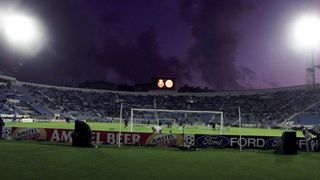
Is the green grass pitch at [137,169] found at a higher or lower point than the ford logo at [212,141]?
lower

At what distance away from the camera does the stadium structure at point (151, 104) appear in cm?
10431

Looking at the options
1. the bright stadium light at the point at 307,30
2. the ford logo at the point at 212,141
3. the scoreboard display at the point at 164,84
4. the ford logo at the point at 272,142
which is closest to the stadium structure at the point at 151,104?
the scoreboard display at the point at 164,84

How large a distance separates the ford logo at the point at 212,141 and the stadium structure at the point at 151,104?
55.3 meters

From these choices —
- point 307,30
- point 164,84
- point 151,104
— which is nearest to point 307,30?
point 307,30

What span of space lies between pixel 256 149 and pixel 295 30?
80.2ft

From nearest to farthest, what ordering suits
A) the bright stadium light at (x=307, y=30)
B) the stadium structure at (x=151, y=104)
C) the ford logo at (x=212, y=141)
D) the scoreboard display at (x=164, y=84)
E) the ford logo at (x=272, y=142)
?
the ford logo at (x=272, y=142)
the ford logo at (x=212, y=141)
the bright stadium light at (x=307, y=30)
the scoreboard display at (x=164, y=84)
the stadium structure at (x=151, y=104)

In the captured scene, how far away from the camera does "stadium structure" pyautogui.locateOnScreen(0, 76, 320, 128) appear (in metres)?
104

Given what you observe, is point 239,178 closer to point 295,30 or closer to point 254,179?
point 254,179

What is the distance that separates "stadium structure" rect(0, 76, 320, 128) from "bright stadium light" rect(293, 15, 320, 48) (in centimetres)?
4225

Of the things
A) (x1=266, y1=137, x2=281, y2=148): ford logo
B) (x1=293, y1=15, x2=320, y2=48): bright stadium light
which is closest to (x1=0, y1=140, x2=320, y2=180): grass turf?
(x1=266, y1=137, x2=281, y2=148): ford logo

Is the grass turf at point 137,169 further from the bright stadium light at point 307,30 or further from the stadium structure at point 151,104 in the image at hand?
the stadium structure at point 151,104

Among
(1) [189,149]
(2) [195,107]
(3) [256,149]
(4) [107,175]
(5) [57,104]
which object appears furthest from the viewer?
(2) [195,107]

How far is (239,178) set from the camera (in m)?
17.8

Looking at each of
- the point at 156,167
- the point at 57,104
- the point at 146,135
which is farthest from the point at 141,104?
the point at 156,167
